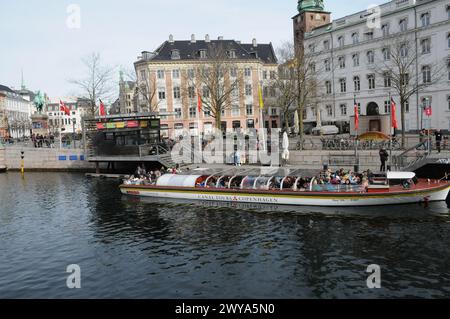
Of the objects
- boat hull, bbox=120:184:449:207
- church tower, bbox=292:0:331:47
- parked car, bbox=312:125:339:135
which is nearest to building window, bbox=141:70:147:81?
church tower, bbox=292:0:331:47

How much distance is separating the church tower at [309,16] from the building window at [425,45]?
82.2ft

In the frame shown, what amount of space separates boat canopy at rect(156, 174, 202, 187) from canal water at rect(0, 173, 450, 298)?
2.13 metres

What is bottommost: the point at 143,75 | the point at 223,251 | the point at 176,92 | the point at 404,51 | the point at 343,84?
the point at 223,251

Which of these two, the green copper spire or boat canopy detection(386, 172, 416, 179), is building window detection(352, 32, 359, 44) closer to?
the green copper spire

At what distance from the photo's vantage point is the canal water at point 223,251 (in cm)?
1652

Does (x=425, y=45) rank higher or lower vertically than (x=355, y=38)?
lower

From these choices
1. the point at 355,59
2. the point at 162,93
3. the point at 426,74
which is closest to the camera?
the point at 426,74

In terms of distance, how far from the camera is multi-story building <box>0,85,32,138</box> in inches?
5249

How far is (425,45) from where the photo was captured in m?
57.1

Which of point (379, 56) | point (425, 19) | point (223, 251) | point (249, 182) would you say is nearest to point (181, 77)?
point (379, 56)

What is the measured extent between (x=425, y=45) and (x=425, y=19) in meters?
3.45

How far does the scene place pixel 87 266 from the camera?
64.5 feet

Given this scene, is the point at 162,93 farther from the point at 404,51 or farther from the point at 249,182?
the point at 249,182

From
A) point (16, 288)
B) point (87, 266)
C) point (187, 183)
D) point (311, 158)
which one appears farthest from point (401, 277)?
point (311, 158)
